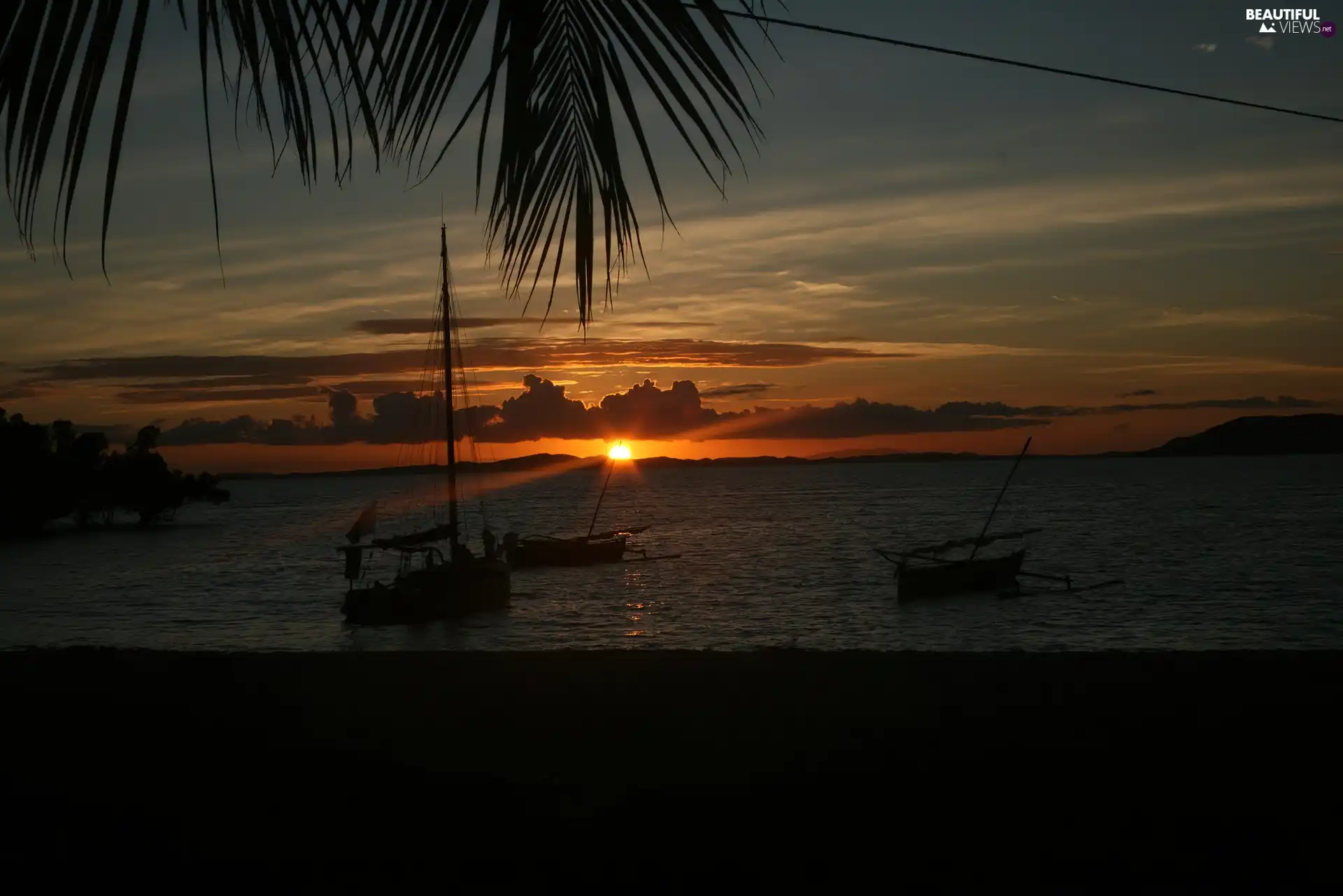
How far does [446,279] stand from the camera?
3681 centimetres

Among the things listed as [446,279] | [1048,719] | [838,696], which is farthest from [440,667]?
[446,279]

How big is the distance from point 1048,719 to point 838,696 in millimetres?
1228

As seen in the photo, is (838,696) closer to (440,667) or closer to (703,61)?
(440,667)

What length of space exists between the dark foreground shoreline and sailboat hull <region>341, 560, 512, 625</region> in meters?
32.0

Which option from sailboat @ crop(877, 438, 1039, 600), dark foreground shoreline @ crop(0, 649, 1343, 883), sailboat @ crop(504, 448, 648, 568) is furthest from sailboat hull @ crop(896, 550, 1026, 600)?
dark foreground shoreline @ crop(0, 649, 1343, 883)

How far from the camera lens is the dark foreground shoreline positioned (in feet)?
15.0

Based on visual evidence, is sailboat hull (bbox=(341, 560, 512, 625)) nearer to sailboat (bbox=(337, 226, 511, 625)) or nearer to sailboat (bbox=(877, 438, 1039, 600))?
sailboat (bbox=(337, 226, 511, 625))

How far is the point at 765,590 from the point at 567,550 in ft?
54.3

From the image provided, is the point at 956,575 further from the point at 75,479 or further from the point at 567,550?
the point at 75,479

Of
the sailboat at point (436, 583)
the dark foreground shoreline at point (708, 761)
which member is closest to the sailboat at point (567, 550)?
the sailboat at point (436, 583)

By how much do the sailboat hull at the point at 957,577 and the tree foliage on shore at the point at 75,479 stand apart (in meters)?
82.7

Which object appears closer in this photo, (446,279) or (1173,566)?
(446,279)

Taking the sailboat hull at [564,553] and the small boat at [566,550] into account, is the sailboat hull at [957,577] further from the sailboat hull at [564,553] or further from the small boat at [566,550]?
the sailboat hull at [564,553]

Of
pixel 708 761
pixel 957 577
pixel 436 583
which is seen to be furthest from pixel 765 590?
pixel 708 761
